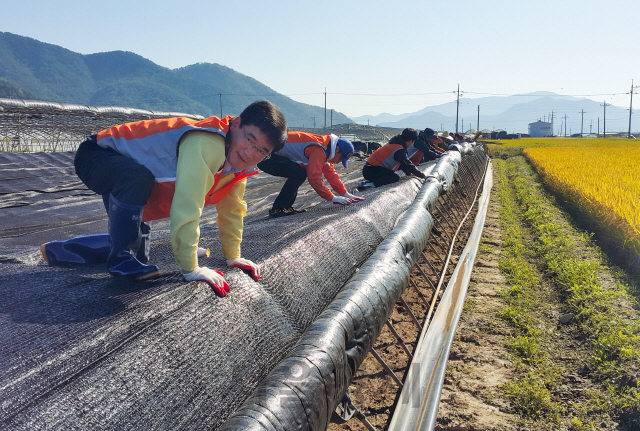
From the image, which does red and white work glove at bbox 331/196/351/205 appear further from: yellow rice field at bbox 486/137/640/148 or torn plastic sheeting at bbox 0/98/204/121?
yellow rice field at bbox 486/137/640/148

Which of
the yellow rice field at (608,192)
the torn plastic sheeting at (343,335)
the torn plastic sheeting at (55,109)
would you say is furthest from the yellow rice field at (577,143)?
the torn plastic sheeting at (343,335)

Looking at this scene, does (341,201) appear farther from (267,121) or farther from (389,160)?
(267,121)

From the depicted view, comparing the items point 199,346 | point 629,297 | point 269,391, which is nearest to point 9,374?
point 199,346

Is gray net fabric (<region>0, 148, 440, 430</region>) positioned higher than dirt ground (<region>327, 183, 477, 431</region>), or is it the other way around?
gray net fabric (<region>0, 148, 440, 430</region>)

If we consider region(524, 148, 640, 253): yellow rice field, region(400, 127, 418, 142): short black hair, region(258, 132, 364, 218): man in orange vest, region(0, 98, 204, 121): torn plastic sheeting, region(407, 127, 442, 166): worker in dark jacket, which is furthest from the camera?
region(0, 98, 204, 121): torn plastic sheeting

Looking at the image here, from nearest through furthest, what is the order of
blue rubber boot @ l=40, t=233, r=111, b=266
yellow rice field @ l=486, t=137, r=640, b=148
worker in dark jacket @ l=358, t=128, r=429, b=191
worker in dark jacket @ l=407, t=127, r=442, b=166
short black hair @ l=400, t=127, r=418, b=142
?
1. blue rubber boot @ l=40, t=233, r=111, b=266
2. worker in dark jacket @ l=358, t=128, r=429, b=191
3. short black hair @ l=400, t=127, r=418, b=142
4. worker in dark jacket @ l=407, t=127, r=442, b=166
5. yellow rice field @ l=486, t=137, r=640, b=148

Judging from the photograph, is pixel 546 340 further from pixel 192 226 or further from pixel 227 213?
pixel 192 226

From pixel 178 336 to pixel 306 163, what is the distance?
12.4ft

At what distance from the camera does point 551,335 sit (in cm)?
352

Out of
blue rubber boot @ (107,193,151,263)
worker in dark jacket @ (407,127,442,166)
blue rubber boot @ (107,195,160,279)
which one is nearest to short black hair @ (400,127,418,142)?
worker in dark jacket @ (407,127,442,166)

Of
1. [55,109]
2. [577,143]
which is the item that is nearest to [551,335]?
A: [55,109]

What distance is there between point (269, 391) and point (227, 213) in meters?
1.04

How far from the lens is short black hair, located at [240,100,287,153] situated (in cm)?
178

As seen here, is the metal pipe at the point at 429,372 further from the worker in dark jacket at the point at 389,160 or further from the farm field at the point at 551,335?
the worker in dark jacket at the point at 389,160
